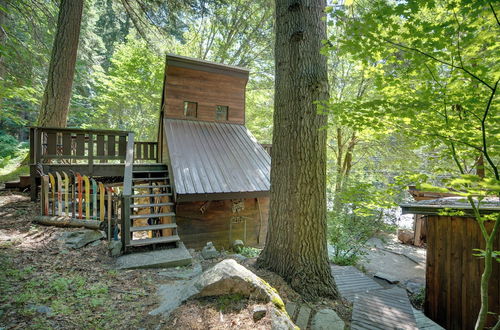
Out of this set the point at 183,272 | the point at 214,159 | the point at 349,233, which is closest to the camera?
the point at 183,272

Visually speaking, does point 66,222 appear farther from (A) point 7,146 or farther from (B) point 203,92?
(A) point 7,146

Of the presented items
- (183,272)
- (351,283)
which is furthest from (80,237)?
(351,283)

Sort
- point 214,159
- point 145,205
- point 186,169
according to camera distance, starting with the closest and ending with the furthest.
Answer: point 145,205 → point 186,169 → point 214,159

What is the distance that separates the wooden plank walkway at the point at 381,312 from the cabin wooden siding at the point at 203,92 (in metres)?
7.36

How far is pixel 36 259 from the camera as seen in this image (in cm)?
370

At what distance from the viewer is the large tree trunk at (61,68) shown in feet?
26.0

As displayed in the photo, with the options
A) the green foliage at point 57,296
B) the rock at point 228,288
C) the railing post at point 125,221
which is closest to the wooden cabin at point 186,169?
the railing post at point 125,221

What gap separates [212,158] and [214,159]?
0.23 feet

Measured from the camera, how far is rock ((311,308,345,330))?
292 cm

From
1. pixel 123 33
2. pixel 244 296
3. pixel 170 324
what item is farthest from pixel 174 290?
pixel 123 33

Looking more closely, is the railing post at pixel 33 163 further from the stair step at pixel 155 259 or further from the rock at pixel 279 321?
the rock at pixel 279 321

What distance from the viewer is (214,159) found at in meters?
7.29

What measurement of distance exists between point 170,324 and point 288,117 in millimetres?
2946

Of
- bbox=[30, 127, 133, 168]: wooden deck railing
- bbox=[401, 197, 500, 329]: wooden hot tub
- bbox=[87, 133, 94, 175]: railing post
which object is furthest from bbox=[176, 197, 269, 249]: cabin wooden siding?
bbox=[401, 197, 500, 329]: wooden hot tub
